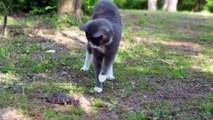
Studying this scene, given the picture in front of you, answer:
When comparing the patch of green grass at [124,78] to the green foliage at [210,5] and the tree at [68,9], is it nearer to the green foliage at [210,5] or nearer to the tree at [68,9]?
the tree at [68,9]

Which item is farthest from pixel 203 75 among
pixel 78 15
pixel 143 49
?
pixel 78 15

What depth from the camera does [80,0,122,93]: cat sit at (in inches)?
190

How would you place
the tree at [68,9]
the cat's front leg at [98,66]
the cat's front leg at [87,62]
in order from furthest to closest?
1. the tree at [68,9]
2. the cat's front leg at [87,62]
3. the cat's front leg at [98,66]

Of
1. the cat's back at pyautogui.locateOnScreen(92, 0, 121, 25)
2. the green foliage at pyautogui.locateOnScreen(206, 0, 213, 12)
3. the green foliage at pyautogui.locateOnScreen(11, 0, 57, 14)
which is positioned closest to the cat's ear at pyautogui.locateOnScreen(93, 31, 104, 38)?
the cat's back at pyautogui.locateOnScreen(92, 0, 121, 25)

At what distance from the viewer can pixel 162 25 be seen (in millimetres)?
11352

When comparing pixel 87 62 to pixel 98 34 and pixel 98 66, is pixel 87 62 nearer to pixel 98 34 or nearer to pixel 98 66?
pixel 98 66

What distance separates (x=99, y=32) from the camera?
4.71m

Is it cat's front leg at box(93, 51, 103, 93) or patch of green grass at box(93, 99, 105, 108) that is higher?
cat's front leg at box(93, 51, 103, 93)

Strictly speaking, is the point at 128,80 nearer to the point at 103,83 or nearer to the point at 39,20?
the point at 103,83

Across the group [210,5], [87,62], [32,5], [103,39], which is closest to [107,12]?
[87,62]

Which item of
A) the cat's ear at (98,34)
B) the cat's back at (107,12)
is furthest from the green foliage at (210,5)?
the cat's ear at (98,34)

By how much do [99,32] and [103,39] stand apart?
136 mm

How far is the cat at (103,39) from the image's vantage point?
4824 mm

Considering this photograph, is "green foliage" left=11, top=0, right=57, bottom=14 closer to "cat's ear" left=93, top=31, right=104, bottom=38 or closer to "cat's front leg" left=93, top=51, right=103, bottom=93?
"cat's front leg" left=93, top=51, right=103, bottom=93
